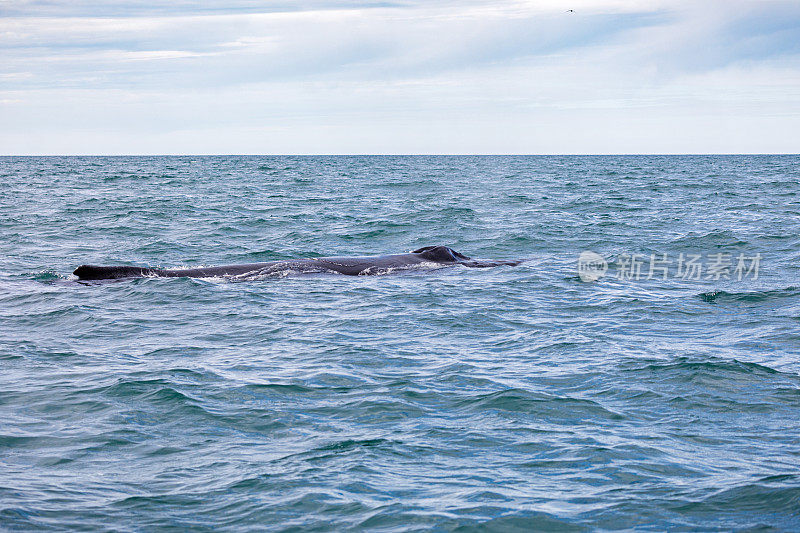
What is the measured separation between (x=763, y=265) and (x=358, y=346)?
437 inches

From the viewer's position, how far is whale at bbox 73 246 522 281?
52.5 ft

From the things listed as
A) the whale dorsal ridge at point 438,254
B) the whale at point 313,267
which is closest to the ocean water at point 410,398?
the whale at point 313,267

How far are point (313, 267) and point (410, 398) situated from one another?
28.6 feet

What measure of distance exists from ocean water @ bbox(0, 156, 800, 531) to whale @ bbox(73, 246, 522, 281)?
46 centimetres

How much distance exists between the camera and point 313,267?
55.3 ft

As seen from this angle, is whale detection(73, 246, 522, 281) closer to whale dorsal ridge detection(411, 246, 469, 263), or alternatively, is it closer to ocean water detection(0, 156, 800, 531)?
whale dorsal ridge detection(411, 246, 469, 263)

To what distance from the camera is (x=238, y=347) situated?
10844 mm

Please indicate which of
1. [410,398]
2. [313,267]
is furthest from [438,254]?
[410,398]

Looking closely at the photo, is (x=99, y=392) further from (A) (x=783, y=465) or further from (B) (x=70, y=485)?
(A) (x=783, y=465)

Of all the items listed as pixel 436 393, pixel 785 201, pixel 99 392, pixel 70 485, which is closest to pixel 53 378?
pixel 99 392

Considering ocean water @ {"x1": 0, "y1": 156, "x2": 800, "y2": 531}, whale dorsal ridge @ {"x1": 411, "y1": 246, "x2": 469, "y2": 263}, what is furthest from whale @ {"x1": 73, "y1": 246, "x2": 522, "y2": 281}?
ocean water @ {"x1": 0, "y1": 156, "x2": 800, "y2": 531}

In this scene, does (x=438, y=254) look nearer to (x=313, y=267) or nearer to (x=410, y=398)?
(x=313, y=267)

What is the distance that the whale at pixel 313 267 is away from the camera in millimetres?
16000

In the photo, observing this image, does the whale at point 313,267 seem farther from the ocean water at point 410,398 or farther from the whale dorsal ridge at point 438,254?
the ocean water at point 410,398
